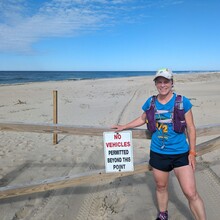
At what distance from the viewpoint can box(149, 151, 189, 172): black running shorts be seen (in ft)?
11.2

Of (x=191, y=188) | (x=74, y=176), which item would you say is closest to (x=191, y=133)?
(x=191, y=188)

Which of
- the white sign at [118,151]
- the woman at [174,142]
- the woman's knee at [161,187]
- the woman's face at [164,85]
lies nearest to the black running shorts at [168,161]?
the woman at [174,142]

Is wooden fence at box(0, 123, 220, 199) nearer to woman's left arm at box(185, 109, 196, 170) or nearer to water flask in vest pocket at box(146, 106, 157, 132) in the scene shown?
water flask in vest pocket at box(146, 106, 157, 132)

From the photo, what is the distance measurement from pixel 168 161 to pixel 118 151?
695 millimetres

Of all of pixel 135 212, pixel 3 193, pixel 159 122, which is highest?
pixel 159 122

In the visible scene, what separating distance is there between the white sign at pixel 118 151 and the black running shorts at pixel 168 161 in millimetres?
362

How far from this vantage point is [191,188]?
10.9ft

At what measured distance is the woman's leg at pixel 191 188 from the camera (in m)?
3.34

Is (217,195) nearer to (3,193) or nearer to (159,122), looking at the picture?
(159,122)

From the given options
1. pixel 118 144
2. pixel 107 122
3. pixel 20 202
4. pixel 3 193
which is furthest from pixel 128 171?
pixel 107 122

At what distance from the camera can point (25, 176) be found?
19.4 feet

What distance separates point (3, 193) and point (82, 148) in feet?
12.7

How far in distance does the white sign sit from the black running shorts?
14.3 inches

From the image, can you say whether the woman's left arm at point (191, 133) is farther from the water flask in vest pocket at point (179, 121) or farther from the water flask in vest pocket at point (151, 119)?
the water flask in vest pocket at point (151, 119)
